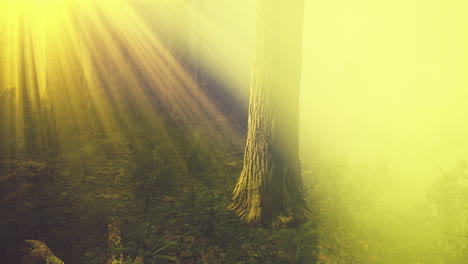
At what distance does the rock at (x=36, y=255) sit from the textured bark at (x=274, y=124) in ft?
7.76

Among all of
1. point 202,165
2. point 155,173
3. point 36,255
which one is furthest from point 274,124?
point 36,255

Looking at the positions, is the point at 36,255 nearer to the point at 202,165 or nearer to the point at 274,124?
the point at 274,124

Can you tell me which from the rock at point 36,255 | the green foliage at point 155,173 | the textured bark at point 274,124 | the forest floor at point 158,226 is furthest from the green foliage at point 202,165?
the rock at point 36,255

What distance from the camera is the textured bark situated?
134 inches

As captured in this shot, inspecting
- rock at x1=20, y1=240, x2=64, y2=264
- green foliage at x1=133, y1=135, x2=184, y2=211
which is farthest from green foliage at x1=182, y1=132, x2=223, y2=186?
rock at x1=20, y1=240, x2=64, y2=264

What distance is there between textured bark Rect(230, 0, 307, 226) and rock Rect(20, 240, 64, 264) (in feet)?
7.76

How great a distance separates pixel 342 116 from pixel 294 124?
199 inches

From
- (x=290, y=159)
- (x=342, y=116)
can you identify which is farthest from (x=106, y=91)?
(x=290, y=159)

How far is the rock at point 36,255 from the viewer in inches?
94.9

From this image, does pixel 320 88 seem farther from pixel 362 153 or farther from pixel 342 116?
pixel 362 153

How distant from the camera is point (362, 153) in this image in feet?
20.5

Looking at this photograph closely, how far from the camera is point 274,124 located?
143 inches

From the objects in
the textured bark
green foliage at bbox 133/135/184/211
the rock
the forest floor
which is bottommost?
the forest floor

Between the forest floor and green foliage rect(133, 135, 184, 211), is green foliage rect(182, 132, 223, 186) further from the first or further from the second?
green foliage rect(133, 135, 184, 211)
